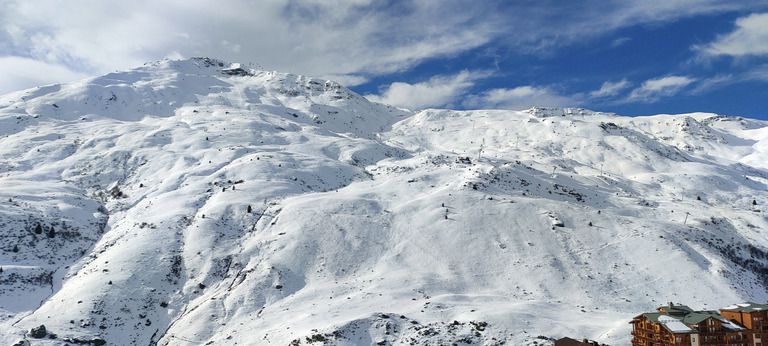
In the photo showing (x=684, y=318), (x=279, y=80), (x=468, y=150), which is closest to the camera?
(x=684, y=318)

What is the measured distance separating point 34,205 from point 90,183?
1499 centimetres

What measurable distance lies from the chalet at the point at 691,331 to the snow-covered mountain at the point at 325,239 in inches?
80.5

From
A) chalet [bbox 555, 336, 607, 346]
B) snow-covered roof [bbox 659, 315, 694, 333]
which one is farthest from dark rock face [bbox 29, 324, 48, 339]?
snow-covered roof [bbox 659, 315, 694, 333]

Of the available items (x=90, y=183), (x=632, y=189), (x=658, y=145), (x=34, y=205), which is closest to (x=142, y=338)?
(x=34, y=205)

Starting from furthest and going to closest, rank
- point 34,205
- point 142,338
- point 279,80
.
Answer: point 279,80 < point 34,205 < point 142,338

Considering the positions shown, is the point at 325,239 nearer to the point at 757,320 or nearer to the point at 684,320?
the point at 684,320

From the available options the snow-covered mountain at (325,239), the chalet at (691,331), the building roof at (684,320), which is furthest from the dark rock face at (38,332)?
the building roof at (684,320)

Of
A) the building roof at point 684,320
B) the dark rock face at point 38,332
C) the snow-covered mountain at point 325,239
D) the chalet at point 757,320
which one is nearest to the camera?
the building roof at point 684,320

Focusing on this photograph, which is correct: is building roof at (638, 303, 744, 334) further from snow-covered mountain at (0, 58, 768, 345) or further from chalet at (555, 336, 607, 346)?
chalet at (555, 336, 607, 346)

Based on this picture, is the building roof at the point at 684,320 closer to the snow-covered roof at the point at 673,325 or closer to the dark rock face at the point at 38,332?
the snow-covered roof at the point at 673,325

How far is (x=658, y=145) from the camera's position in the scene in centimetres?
14512

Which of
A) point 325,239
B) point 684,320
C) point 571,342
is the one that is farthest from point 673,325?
point 325,239

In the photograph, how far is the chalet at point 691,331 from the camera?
3853 cm

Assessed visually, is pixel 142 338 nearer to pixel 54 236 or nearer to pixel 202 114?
pixel 54 236
